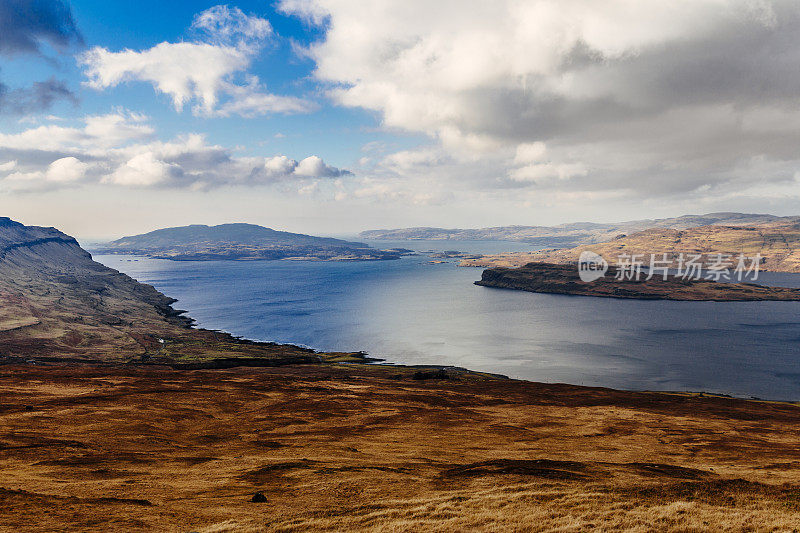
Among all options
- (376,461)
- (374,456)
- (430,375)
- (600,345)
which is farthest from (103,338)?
(600,345)

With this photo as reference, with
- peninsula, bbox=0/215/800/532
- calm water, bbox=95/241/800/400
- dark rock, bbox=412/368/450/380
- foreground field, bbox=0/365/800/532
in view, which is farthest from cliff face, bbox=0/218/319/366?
foreground field, bbox=0/365/800/532

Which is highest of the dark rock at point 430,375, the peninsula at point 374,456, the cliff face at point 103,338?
the peninsula at point 374,456

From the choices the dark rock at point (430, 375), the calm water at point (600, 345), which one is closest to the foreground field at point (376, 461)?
the dark rock at point (430, 375)

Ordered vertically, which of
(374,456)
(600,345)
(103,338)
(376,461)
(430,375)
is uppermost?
(376,461)

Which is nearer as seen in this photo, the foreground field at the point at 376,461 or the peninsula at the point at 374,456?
the foreground field at the point at 376,461

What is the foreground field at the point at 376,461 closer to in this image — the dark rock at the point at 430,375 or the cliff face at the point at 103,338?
the dark rock at the point at 430,375

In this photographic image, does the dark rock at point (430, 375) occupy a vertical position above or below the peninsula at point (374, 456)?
below

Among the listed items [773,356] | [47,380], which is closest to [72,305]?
[47,380]

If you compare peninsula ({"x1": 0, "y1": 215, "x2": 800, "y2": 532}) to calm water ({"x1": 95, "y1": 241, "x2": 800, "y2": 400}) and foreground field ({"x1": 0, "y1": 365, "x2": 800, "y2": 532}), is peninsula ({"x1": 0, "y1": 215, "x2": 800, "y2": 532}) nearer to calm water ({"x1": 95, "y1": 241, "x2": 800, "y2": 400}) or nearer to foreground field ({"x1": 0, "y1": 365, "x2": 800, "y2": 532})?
foreground field ({"x1": 0, "y1": 365, "x2": 800, "y2": 532})

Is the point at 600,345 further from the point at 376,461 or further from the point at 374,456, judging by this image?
the point at 376,461
